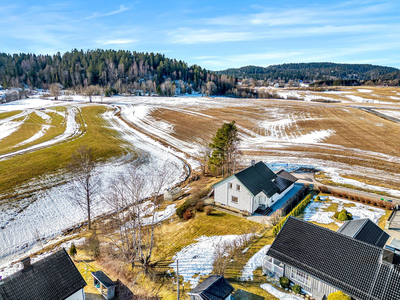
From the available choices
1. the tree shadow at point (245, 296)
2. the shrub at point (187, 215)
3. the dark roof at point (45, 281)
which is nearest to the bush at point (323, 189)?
the shrub at point (187, 215)

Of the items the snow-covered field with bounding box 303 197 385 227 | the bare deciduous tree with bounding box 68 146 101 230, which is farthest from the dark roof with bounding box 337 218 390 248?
the bare deciduous tree with bounding box 68 146 101 230

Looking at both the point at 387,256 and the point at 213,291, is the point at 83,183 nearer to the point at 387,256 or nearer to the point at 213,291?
the point at 213,291

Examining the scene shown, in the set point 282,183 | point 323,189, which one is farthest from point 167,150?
point 323,189

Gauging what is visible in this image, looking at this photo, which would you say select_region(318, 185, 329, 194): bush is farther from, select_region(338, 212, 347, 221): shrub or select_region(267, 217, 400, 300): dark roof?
select_region(267, 217, 400, 300): dark roof

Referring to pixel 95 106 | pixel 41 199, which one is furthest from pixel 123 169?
pixel 95 106

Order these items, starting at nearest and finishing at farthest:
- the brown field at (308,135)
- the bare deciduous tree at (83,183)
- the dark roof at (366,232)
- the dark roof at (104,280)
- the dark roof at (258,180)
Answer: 1. the dark roof at (104,280)
2. the dark roof at (366,232)
3. the dark roof at (258,180)
4. the bare deciduous tree at (83,183)
5. the brown field at (308,135)

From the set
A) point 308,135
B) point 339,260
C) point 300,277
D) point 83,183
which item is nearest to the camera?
point 339,260

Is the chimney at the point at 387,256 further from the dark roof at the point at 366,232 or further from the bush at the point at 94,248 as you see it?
the bush at the point at 94,248

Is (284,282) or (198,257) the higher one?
(284,282)
